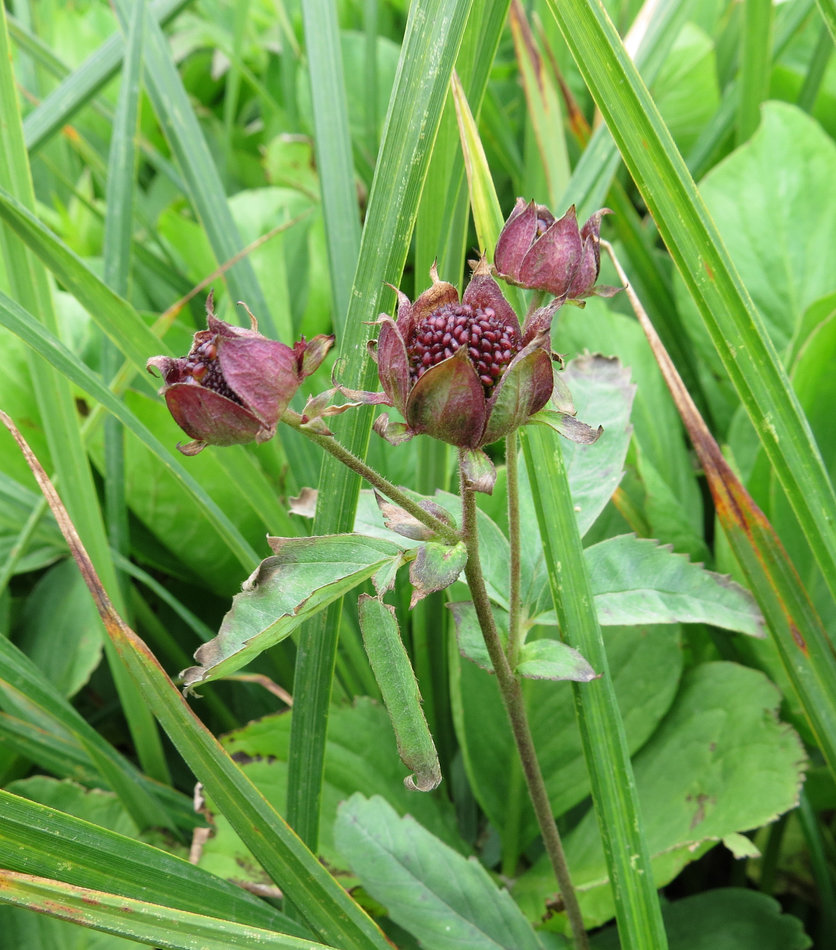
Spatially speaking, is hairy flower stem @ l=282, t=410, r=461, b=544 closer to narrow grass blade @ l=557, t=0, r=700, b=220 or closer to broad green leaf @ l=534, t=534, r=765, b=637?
broad green leaf @ l=534, t=534, r=765, b=637

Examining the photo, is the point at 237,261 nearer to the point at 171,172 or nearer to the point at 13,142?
the point at 13,142

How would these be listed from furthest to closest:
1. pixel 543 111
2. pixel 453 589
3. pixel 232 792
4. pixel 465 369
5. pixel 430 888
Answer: pixel 543 111 → pixel 453 589 → pixel 430 888 → pixel 232 792 → pixel 465 369

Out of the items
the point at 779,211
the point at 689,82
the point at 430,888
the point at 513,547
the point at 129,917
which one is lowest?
the point at 430,888

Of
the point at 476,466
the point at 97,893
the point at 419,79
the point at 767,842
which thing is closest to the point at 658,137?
the point at 419,79

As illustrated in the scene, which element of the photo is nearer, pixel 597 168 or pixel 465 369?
pixel 465 369

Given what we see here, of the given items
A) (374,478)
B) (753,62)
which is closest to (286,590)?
(374,478)

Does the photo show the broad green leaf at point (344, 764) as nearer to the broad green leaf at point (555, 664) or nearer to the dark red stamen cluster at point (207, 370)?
the broad green leaf at point (555, 664)

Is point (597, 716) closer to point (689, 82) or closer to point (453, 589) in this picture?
point (453, 589)
